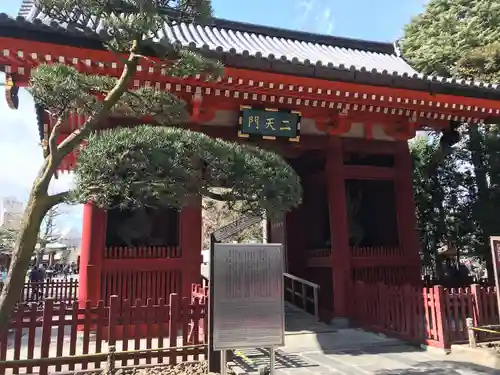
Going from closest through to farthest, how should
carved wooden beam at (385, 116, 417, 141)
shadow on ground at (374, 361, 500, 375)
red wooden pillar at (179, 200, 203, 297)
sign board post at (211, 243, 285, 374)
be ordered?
sign board post at (211, 243, 285, 374)
shadow on ground at (374, 361, 500, 375)
red wooden pillar at (179, 200, 203, 297)
carved wooden beam at (385, 116, 417, 141)

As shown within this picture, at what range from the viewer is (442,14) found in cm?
1345

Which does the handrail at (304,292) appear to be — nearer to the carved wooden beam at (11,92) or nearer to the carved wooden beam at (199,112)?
the carved wooden beam at (199,112)

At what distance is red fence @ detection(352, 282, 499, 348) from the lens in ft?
20.8

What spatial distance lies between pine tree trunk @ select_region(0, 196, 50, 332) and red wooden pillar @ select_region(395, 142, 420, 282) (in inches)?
305

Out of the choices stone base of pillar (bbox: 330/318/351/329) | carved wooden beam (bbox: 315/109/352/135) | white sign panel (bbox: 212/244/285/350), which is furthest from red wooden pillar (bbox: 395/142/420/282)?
white sign panel (bbox: 212/244/285/350)

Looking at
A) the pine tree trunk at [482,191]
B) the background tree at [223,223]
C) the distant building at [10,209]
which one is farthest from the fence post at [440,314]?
the distant building at [10,209]

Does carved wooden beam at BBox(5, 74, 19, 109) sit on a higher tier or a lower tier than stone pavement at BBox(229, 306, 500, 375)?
higher

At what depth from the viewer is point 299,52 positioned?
36.2 ft

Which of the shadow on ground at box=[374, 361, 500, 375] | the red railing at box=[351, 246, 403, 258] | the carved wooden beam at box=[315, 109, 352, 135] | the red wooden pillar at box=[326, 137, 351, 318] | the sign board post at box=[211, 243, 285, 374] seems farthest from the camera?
the red railing at box=[351, 246, 403, 258]

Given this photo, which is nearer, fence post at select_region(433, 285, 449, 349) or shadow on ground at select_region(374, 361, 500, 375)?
shadow on ground at select_region(374, 361, 500, 375)

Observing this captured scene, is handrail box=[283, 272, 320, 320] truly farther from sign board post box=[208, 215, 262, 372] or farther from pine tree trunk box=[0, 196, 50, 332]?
pine tree trunk box=[0, 196, 50, 332]

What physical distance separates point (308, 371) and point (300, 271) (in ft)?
17.0

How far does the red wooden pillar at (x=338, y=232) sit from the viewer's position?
333 inches

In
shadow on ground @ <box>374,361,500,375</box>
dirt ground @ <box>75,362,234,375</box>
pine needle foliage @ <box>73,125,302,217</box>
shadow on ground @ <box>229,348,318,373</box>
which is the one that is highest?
pine needle foliage @ <box>73,125,302,217</box>
